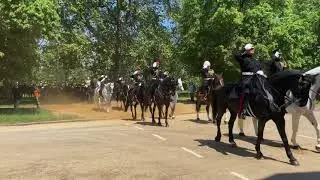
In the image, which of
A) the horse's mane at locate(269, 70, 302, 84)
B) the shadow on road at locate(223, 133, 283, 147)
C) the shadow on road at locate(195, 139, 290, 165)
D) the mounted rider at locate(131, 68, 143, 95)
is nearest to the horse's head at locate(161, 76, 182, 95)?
the mounted rider at locate(131, 68, 143, 95)

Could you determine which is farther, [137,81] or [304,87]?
[137,81]

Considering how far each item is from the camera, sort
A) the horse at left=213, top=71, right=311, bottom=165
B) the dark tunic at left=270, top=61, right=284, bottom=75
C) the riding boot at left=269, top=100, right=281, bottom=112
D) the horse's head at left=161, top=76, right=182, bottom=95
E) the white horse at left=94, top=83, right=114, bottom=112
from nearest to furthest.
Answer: the horse at left=213, top=71, right=311, bottom=165 → the riding boot at left=269, top=100, right=281, bottom=112 → the dark tunic at left=270, top=61, right=284, bottom=75 → the horse's head at left=161, top=76, right=182, bottom=95 → the white horse at left=94, top=83, right=114, bottom=112

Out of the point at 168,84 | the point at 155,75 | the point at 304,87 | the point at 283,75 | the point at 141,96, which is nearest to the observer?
the point at 304,87

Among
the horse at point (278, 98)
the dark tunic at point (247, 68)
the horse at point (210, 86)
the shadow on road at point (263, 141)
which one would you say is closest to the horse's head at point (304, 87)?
the horse at point (278, 98)

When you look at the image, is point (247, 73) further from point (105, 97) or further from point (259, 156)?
point (105, 97)

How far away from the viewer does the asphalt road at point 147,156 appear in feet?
40.3

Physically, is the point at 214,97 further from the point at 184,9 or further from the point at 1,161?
the point at 184,9

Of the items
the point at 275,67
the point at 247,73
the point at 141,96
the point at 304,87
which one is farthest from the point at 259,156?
the point at 141,96

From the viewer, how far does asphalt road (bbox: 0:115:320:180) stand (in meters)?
12.3

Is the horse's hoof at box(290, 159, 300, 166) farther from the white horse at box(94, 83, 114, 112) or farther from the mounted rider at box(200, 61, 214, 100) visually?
the white horse at box(94, 83, 114, 112)

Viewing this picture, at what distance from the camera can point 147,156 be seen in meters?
14.6

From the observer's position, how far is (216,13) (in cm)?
4628

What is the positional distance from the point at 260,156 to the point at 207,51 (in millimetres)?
35443

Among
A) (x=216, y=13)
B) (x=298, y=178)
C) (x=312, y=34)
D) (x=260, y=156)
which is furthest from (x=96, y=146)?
(x=312, y=34)
